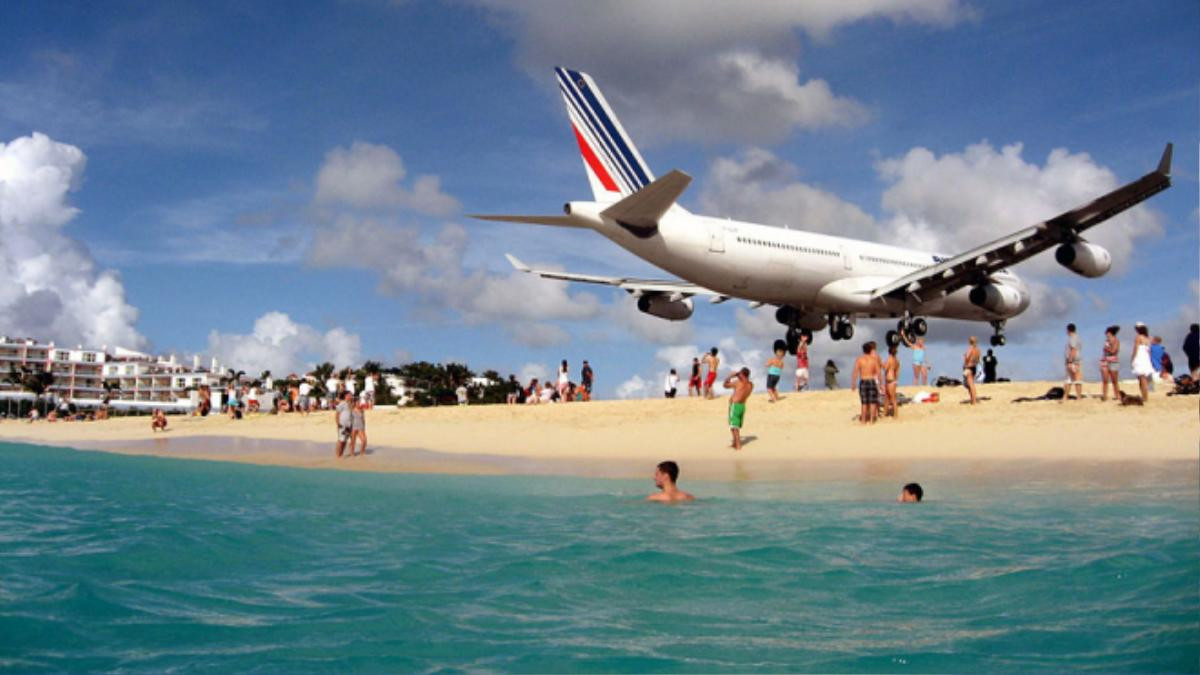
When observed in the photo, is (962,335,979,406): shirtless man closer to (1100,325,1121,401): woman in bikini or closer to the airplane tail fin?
(1100,325,1121,401): woman in bikini

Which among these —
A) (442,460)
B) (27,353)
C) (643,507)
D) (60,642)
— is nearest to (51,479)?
(442,460)

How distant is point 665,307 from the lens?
107 feet

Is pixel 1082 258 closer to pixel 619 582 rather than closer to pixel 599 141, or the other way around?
pixel 599 141

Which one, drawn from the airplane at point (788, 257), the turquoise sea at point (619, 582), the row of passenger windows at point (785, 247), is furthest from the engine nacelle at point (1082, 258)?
the turquoise sea at point (619, 582)

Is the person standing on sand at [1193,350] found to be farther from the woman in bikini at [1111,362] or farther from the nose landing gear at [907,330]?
the nose landing gear at [907,330]

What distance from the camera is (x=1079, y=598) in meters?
7.23

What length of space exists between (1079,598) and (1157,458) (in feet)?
33.1

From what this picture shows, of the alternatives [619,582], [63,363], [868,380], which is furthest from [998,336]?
[63,363]

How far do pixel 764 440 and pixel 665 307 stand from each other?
12.9m

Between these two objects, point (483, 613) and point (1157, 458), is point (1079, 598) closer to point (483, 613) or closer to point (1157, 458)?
point (483, 613)

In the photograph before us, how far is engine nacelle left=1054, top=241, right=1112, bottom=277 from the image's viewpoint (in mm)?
26453

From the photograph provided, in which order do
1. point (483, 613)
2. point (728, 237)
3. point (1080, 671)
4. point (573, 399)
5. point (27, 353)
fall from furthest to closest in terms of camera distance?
point (27, 353) → point (573, 399) → point (728, 237) → point (483, 613) → point (1080, 671)

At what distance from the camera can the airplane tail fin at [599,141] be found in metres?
28.3

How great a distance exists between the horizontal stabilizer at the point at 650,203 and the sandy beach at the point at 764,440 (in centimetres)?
481
